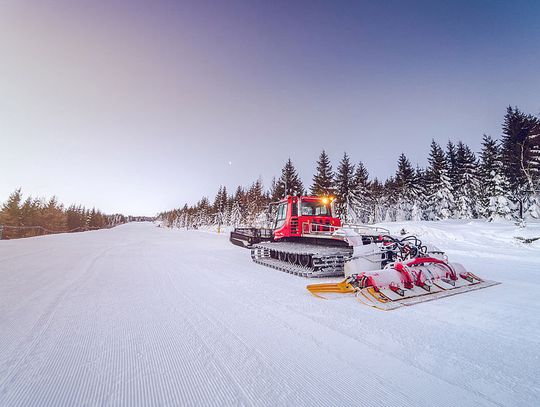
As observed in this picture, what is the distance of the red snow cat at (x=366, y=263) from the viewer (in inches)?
181

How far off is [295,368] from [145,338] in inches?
76.5

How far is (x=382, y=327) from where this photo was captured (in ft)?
10.9

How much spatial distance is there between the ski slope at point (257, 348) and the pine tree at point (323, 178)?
1376 inches

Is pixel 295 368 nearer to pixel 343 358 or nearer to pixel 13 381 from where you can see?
pixel 343 358

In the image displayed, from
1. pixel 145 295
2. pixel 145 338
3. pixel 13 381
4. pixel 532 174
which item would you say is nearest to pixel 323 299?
pixel 145 338

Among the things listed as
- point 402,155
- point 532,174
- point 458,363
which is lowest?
point 458,363

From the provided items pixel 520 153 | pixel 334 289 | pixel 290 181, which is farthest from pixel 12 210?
pixel 520 153

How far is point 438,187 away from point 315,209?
133ft

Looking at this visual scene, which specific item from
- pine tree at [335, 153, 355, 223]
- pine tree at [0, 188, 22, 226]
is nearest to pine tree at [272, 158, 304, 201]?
pine tree at [335, 153, 355, 223]

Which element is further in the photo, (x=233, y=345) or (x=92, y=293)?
(x=92, y=293)

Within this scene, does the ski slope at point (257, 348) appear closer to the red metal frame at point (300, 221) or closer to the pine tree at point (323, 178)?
the red metal frame at point (300, 221)

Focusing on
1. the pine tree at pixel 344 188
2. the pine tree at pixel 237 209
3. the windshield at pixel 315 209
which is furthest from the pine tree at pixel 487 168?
the pine tree at pixel 237 209

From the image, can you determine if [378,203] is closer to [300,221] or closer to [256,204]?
[256,204]

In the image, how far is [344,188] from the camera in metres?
40.2
